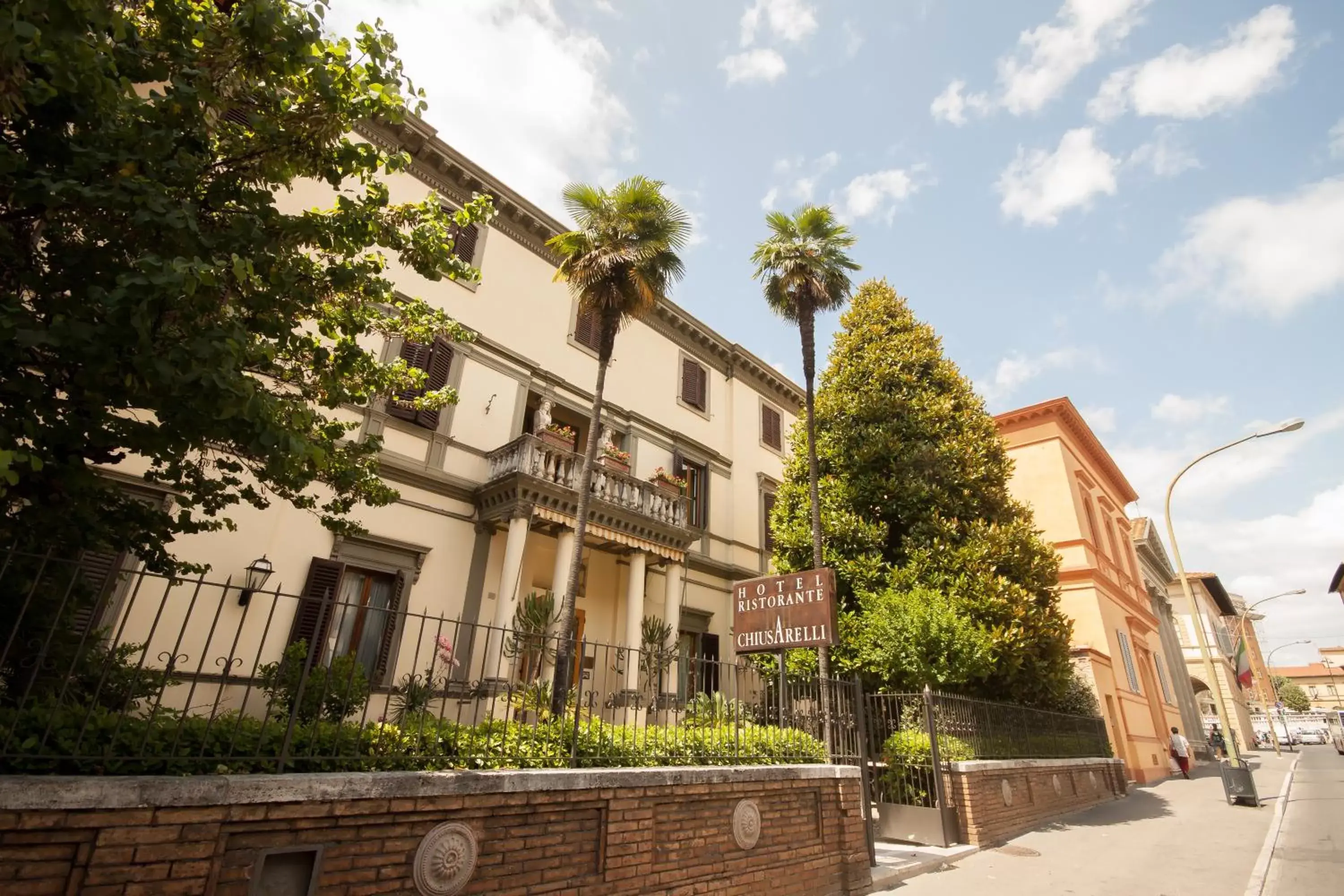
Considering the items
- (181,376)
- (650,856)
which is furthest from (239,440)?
(650,856)

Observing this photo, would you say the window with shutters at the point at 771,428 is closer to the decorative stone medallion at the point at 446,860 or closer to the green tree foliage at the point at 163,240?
the green tree foliage at the point at 163,240

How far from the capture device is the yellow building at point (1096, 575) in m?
19.7

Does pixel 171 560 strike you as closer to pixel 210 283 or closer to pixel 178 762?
pixel 178 762

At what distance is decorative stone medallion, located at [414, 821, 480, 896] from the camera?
4340 millimetres

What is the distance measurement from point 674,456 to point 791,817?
11525mm

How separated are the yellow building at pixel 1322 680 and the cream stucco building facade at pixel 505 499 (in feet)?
398

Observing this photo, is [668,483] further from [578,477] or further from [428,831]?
[428,831]

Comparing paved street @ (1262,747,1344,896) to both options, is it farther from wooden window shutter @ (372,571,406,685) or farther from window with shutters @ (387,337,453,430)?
window with shutters @ (387,337,453,430)

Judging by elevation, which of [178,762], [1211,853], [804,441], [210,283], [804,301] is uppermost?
[804,301]

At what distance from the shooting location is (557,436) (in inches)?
539

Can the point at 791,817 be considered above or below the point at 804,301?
below

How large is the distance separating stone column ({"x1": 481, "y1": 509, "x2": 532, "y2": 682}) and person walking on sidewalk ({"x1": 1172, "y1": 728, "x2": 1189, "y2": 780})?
23.2m

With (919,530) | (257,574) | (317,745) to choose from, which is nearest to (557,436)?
(257,574)

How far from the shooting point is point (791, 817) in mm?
7113
